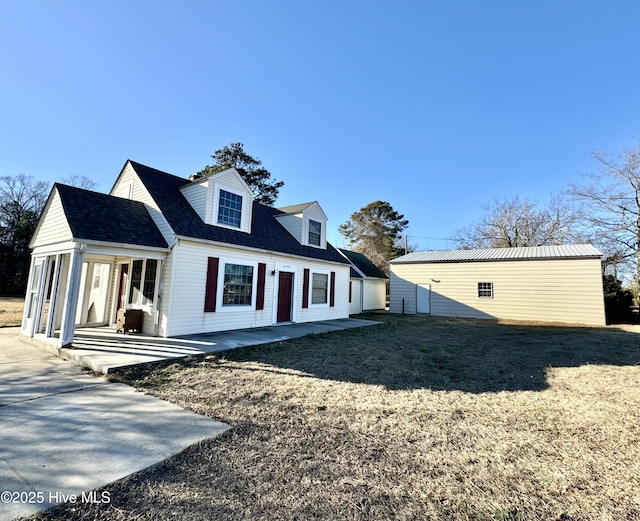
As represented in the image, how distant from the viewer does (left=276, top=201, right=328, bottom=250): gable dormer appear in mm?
14055

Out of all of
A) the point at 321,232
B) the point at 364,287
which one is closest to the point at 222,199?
the point at 321,232

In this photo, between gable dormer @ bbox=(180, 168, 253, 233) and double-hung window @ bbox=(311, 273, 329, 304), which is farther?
double-hung window @ bbox=(311, 273, 329, 304)

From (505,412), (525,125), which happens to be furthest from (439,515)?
(525,125)

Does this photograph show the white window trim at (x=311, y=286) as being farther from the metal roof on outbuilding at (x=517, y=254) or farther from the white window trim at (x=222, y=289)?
the metal roof on outbuilding at (x=517, y=254)

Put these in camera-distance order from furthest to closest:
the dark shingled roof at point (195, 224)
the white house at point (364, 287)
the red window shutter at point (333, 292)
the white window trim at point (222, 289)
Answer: the white house at point (364, 287) < the red window shutter at point (333, 292) < the white window trim at point (222, 289) < the dark shingled roof at point (195, 224)

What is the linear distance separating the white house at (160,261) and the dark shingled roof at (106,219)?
0.03 metres

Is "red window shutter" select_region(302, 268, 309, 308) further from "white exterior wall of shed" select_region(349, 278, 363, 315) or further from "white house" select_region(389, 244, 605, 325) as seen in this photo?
"white house" select_region(389, 244, 605, 325)

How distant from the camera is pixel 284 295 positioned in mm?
12289

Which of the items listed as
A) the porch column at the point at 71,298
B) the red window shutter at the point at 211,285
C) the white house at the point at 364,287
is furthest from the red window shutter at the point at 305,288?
the porch column at the point at 71,298

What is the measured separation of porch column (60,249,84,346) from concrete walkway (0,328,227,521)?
1.62 metres

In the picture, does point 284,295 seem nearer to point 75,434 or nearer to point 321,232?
point 321,232

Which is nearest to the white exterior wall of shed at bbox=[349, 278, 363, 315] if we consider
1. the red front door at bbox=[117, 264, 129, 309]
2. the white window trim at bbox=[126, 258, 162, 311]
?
the white window trim at bbox=[126, 258, 162, 311]

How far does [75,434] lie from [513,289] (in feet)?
65.3

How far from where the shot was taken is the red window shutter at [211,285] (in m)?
9.17
